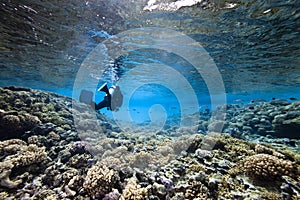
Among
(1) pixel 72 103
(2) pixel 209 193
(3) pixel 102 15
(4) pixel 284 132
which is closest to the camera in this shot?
(2) pixel 209 193

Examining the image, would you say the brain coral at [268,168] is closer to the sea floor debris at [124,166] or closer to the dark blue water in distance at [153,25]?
the sea floor debris at [124,166]

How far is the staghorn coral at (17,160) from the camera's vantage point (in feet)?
15.7

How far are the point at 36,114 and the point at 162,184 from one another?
27.6ft

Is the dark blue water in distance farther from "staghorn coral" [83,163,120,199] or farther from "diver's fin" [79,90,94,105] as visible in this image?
"staghorn coral" [83,163,120,199]

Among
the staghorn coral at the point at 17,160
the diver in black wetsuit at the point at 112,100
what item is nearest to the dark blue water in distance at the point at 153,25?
the diver in black wetsuit at the point at 112,100

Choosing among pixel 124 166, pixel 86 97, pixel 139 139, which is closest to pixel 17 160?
pixel 124 166

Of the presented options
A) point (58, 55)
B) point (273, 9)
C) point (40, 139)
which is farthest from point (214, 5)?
point (58, 55)

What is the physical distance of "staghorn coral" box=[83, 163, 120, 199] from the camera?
4.32 m

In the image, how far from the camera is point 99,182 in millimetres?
4434

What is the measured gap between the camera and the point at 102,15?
851 cm

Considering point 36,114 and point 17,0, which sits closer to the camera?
point 17,0

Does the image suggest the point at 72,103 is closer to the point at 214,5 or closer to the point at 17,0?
the point at 17,0

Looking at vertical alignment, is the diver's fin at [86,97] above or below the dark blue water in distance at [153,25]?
below

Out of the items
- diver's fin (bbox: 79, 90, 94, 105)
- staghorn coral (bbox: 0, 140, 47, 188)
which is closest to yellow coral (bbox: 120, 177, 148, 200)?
staghorn coral (bbox: 0, 140, 47, 188)
